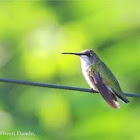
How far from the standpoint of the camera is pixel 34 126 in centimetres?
1178

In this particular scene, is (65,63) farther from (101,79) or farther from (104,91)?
(104,91)

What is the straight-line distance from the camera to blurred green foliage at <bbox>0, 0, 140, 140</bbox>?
11273 mm

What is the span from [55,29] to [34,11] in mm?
863

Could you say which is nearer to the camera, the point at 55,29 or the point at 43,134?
the point at 43,134

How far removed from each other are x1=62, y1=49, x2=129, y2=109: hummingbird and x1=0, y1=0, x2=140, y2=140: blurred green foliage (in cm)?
87

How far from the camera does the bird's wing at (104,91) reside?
9.45m

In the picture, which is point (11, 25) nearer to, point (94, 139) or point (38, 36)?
point (38, 36)

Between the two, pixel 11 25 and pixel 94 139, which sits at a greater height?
pixel 11 25

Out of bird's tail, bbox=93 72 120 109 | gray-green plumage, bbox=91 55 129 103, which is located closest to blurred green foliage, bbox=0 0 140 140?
gray-green plumage, bbox=91 55 129 103

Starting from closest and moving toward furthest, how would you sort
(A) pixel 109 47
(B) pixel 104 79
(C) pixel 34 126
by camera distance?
1. (B) pixel 104 79
2. (C) pixel 34 126
3. (A) pixel 109 47

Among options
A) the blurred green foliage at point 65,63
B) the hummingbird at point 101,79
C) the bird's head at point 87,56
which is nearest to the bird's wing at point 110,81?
the hummingbird at point 101,79

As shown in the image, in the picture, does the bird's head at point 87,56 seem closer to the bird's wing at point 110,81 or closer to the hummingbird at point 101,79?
the hummingbird at point 101,79

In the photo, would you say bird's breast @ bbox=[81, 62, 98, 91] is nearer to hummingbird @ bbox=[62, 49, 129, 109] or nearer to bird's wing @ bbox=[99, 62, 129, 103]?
hummingbird @ bbox=[62, 49, 129, 109]

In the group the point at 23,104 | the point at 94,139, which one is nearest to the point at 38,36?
the point at 23,104
